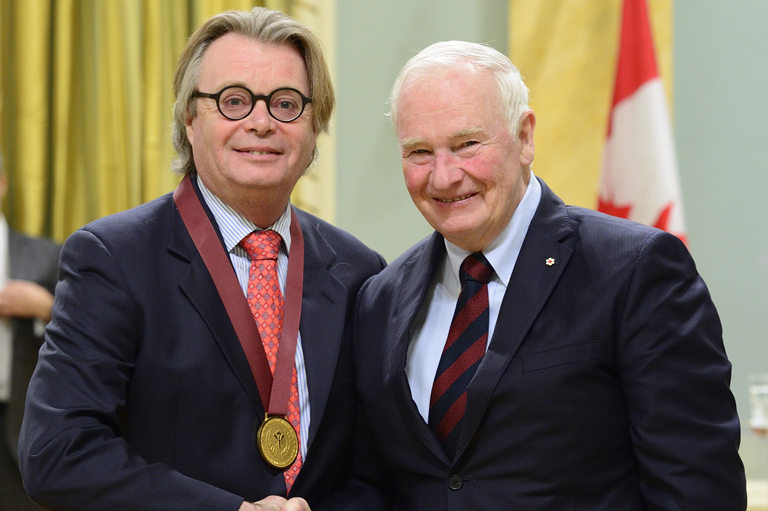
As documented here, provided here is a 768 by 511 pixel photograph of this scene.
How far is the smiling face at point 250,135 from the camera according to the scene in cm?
211

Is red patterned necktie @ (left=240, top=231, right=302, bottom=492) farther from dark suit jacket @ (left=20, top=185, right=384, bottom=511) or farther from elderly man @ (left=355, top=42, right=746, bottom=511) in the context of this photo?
elderly man @ (left=355, top=42, right=746, bottom=511)

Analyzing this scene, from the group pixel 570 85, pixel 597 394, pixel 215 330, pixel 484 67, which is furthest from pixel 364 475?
pixel 570 85

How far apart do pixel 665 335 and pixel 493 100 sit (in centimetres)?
65

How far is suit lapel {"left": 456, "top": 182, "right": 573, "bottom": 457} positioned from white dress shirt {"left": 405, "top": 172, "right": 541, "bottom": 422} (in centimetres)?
4

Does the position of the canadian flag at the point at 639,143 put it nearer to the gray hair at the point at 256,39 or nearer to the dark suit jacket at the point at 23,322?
the gray hair at the point at 256,39

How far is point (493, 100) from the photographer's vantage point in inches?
77.9

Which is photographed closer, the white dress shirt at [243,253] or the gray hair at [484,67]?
the gray hair at [484,67]

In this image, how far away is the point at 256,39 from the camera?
2.16 metres

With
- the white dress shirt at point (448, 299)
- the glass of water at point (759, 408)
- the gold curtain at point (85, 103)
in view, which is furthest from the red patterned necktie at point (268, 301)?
the glass of water at point (759, 408)

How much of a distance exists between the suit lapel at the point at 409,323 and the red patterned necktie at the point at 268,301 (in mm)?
245


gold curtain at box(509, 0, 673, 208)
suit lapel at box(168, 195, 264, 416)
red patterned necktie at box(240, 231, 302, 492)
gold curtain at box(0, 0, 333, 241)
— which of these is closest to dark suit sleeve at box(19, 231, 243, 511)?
suit lapel at box(168, 195, 264, 416)

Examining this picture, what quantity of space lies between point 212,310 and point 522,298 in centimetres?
72

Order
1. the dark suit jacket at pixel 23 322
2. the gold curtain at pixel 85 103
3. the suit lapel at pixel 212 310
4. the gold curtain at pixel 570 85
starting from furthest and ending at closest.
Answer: the gold curtain at pixel 570 85
the gold curtain at pixel 85 103
the dark suit jacket at pixel 23 322
the suit lapel at pixel 212 310

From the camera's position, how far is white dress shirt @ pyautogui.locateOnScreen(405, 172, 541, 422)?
2027 millimetres
